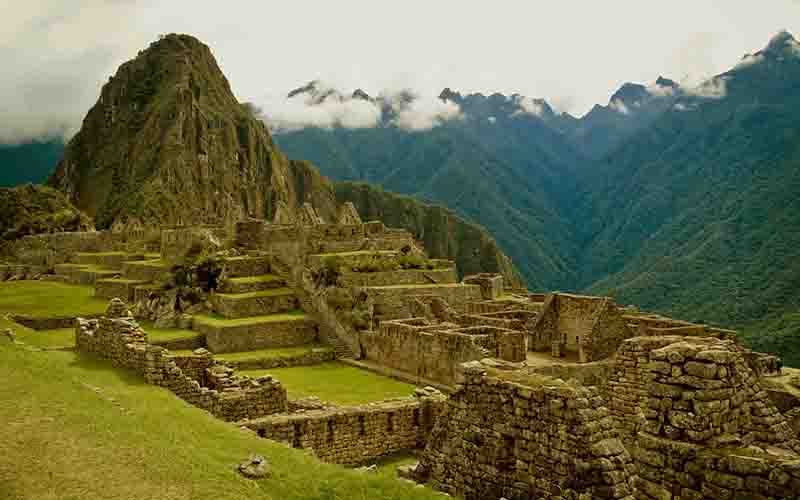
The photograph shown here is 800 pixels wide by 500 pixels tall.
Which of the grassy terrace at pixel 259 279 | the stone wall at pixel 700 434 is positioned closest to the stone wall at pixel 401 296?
the grassy terrace at pixel 259 279

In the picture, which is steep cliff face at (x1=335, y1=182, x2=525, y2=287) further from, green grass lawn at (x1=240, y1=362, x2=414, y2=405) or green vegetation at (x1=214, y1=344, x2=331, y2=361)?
green grass lawn at (x1=240, y1=362, x2=414, y2=405)

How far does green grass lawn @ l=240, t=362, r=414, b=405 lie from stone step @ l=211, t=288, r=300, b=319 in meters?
5.12

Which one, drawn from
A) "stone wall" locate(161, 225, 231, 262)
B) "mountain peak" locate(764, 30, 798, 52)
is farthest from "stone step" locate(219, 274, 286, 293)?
"mountain peak" locate(764, 30, 798, 52)

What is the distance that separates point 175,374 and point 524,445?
6.40m

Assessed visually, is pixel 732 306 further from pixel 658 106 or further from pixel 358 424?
pixel 658 106

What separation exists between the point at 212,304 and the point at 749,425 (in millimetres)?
27017

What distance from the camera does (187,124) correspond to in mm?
196750

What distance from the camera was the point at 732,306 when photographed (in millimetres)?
52781

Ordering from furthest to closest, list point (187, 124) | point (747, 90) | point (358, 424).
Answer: point (187, 124), point (747, 90), point (358, 424)

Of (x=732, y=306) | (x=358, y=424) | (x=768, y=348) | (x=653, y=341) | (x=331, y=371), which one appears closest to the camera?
(x=653, y=341)

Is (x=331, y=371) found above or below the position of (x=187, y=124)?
below

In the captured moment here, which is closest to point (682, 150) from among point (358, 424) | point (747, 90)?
point (747, 90)

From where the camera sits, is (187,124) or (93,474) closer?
(93,474)

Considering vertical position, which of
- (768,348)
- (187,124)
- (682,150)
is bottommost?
(768,348)
